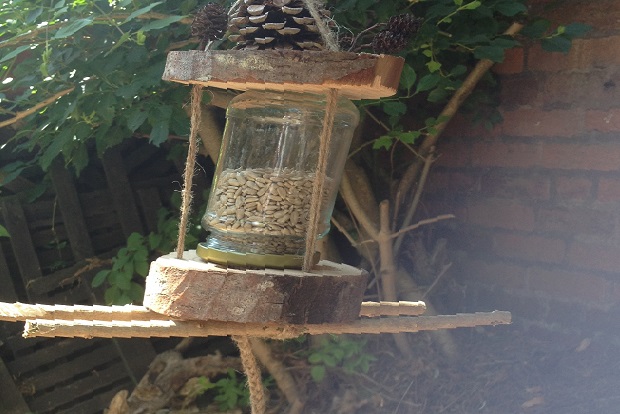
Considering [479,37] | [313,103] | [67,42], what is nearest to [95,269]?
[67,42]

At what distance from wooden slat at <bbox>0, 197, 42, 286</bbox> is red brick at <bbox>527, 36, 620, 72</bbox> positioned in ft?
6.59

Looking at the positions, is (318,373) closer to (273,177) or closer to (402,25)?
(273,177)

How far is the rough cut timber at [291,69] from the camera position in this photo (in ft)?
4.05

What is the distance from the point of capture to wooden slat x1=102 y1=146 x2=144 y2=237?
11.2ft

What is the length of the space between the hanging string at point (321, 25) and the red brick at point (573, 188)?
1.39 meters

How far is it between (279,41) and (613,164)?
147 cm

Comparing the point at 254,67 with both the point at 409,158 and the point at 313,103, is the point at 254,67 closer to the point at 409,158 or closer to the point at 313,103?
the point at 313,103

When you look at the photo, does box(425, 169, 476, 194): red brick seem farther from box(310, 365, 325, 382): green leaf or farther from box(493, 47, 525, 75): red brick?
box(310, 365, 325, 382): green leaf

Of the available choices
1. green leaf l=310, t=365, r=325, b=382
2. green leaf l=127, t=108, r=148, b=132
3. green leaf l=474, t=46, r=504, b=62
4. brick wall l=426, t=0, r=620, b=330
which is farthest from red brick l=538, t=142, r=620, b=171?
green leaf l=127, t=108, r=148, b=132

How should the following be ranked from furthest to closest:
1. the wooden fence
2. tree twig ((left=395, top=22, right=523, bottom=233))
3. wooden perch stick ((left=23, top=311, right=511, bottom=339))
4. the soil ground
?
the wooden fence < tree twig ((left=395, top=22, right=523, bottom=233)) < the soil ground < wooden perch stick ((left=23, top=311, right=511, bottom=339))

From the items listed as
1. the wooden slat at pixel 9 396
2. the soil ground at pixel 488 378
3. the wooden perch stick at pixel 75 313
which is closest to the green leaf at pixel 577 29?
the soil ground at pixel 488 378

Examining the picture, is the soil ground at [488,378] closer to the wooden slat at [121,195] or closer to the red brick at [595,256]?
the red brick at [595,256]

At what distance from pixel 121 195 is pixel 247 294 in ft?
7.47

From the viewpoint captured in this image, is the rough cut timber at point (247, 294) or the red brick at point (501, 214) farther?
the red brick at point (501, 214)
